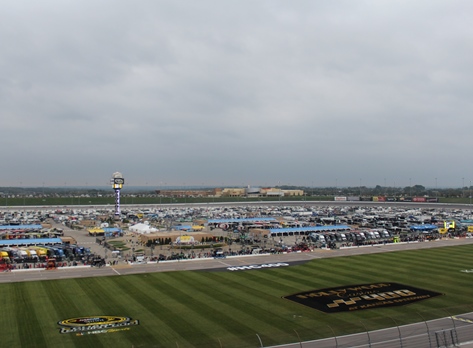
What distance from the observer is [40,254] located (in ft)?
205

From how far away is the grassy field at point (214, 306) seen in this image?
1139 inches

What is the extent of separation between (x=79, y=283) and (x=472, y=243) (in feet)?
226

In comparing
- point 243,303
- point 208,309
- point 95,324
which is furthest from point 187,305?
point 95,324

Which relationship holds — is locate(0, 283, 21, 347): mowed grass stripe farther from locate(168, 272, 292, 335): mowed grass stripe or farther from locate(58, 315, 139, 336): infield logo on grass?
locate(168, 272, 292, 335): mowed grass stripe

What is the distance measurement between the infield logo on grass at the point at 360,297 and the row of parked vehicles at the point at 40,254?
125 feet

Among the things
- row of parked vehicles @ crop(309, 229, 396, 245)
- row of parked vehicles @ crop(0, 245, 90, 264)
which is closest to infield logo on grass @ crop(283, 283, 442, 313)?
row of parked vehicles @ crop(309, 229, 396, 245)

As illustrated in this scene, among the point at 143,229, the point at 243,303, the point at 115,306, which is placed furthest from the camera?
the point at 143,229

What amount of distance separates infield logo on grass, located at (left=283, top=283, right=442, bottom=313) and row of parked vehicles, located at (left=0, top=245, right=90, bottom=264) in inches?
1500

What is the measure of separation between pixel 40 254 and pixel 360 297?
46.7m

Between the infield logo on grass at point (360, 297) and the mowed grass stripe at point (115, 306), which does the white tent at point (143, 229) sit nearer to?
the mowed grass stripe at point (115, 306)

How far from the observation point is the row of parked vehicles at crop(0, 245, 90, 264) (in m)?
59.9

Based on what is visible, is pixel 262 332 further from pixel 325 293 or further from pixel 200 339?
pixel 325 293

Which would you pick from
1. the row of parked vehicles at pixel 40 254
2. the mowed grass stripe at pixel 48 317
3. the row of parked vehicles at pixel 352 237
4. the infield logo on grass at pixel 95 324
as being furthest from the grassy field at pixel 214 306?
the row of parked vehicles at pixel 352 237

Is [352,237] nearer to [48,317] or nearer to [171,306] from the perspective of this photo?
[171,306]
